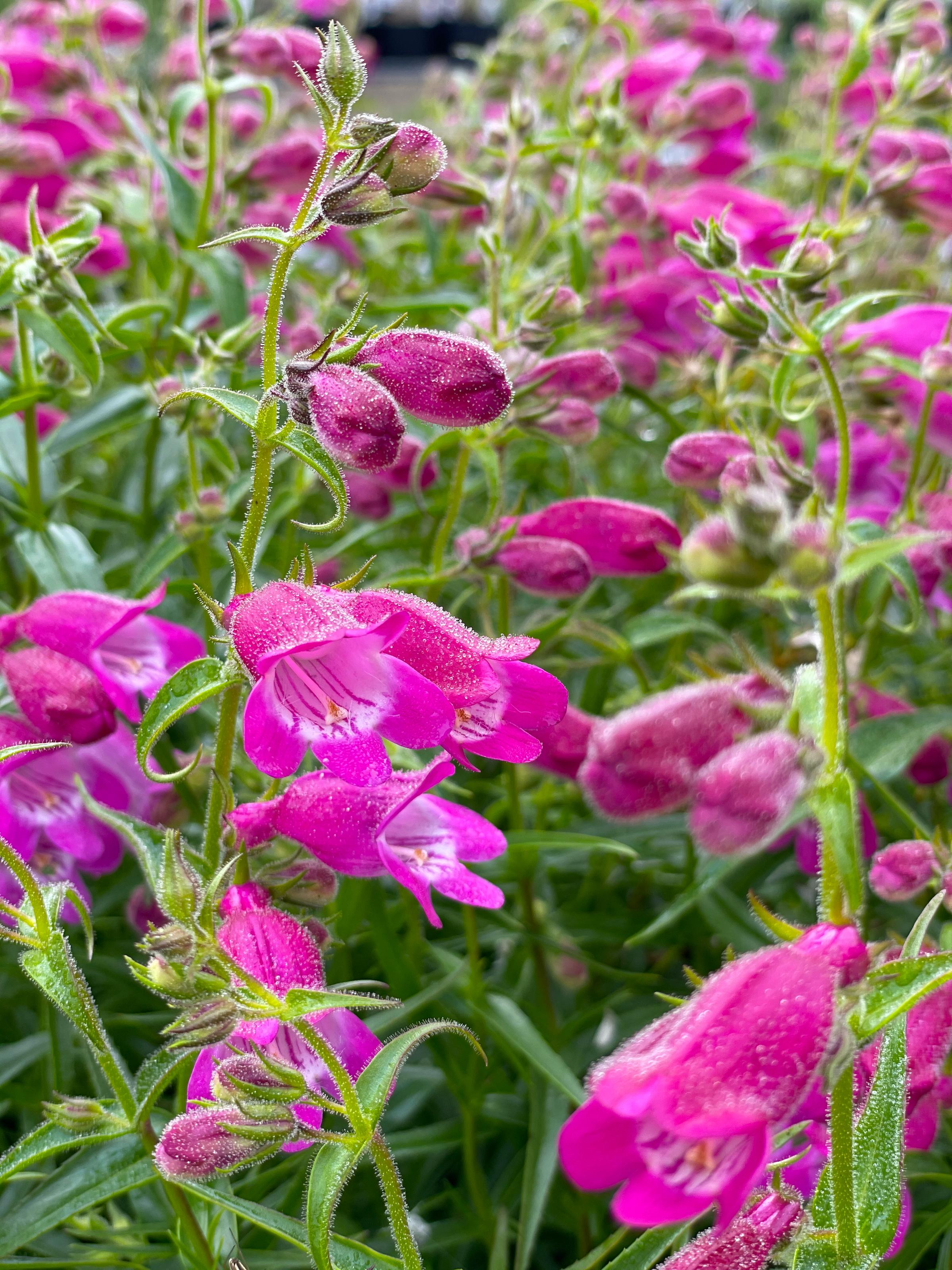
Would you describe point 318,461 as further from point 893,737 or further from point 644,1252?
point 893,737

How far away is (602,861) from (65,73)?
1.69 metres

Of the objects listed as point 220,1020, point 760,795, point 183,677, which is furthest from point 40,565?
point 760,795

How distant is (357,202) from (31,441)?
0.70 metres

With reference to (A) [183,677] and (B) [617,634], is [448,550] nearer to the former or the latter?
(B) [617,634]

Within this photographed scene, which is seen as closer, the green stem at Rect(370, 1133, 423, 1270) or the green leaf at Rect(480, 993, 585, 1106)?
the green stem at Rect(370, 1133, 423, 1270)

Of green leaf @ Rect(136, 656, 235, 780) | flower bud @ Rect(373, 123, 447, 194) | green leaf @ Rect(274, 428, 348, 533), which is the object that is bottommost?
green leaf @ Rect(136, 656, 235, 780)

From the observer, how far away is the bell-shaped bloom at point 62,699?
1019 millimetres

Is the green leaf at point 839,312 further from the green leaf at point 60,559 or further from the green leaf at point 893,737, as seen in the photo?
the green leaf at point 60,559

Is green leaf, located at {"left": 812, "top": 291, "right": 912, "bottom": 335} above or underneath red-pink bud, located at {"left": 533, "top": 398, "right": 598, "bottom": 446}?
above

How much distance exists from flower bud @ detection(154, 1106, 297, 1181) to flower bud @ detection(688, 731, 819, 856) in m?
0.31

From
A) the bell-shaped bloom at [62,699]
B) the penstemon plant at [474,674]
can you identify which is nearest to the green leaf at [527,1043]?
the penstemon plant at [474,674]

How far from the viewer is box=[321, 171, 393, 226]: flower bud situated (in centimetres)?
83

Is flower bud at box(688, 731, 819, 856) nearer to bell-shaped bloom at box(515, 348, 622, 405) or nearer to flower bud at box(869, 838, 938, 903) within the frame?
flower bud at box(869, 838, 938, 903)

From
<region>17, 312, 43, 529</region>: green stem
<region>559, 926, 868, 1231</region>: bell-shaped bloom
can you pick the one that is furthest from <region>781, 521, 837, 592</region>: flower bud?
<region>17, 312, 43, 529</region>: green stem
